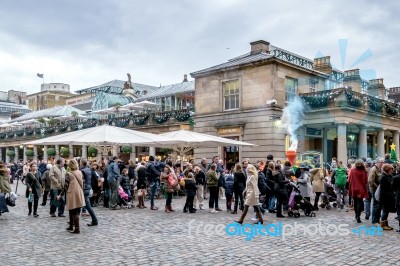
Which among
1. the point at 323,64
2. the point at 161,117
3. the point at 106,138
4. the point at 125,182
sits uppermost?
the point at 323,64

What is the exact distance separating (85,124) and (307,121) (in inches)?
994

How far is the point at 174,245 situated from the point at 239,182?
4975mm

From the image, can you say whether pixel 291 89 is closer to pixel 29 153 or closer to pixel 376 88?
pixel 376 88

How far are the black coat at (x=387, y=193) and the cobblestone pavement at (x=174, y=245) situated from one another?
29.0 inches

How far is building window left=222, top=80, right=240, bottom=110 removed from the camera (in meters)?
26.6

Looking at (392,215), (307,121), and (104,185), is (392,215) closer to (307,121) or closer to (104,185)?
(104,185)

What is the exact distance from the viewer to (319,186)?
1409 cm

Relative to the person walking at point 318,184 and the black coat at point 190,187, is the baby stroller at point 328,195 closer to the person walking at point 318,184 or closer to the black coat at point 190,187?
the person walking at point 318,184

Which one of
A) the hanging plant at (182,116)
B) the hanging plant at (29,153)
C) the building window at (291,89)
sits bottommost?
the hanging plant at (29,153)

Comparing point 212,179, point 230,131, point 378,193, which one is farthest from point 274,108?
point 378,193

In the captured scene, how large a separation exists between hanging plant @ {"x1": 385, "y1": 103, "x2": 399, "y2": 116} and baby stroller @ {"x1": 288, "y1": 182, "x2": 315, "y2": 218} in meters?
19.3

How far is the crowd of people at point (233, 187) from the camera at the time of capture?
1059 centimetres

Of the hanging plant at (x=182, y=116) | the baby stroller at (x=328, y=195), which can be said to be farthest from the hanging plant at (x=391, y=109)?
the baby stroller at (x=328, y=195)

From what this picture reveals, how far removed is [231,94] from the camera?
88.4 feet
